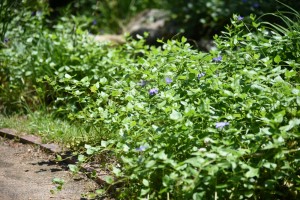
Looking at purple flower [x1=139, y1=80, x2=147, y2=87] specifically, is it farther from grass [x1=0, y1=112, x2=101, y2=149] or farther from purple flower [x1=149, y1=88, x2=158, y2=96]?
grass [x1=0, y1=112, x2=101, y2=149]

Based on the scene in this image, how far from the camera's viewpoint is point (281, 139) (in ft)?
6.76

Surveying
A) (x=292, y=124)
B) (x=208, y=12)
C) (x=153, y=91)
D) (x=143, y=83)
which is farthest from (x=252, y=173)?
(x=208, y=12)

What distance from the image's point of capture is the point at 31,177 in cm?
297

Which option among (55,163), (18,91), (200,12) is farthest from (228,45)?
(200,12)

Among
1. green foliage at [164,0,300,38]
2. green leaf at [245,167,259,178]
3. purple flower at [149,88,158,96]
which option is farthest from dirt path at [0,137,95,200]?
green foliage at [164,0,300,38]

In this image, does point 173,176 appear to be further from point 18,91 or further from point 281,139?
point 18,91

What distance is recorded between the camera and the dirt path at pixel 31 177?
271cm

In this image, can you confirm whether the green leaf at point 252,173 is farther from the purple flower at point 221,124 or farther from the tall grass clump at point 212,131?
the purple flower at point 221,124

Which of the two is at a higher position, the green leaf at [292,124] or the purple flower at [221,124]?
the green leaf at [292,124]

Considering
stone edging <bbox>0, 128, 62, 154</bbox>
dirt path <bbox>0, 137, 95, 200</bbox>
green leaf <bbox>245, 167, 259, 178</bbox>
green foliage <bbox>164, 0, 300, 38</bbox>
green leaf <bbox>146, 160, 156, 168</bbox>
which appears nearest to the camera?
green leaf <bbox>245, 167, 259, 178</bbox>

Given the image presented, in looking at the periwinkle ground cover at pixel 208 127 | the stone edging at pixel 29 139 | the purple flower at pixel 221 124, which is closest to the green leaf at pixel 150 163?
the periwinkle ground cover at pixel 208 127

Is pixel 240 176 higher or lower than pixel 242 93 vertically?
lower

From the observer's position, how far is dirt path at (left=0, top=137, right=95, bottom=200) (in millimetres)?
2711

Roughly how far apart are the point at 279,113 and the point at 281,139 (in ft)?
0.64
